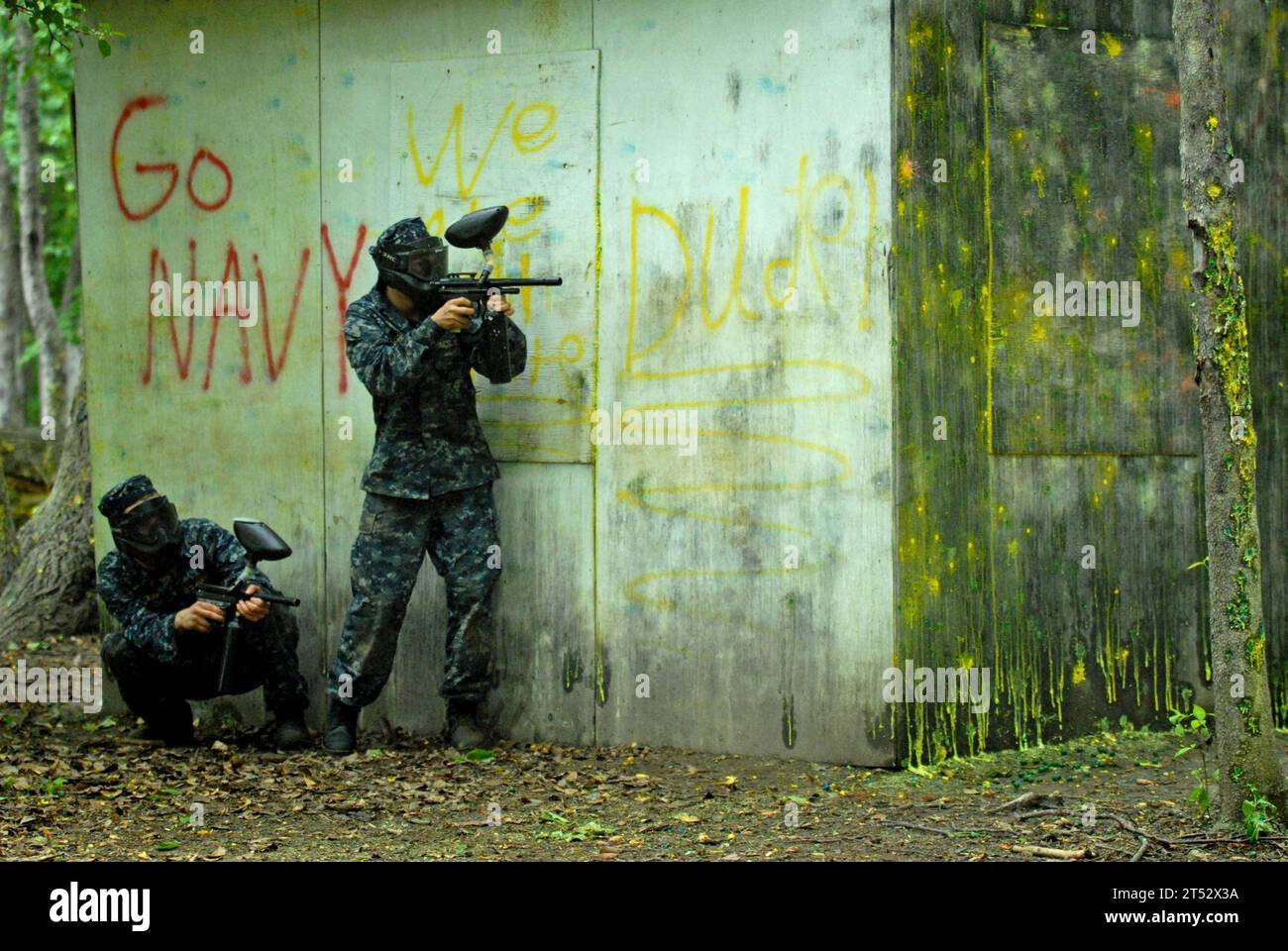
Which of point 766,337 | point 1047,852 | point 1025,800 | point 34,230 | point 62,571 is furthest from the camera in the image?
point 34,230

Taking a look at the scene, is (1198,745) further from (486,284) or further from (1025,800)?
(486,284)

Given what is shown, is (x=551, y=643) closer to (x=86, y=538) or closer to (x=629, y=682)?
(x=629, y=682)

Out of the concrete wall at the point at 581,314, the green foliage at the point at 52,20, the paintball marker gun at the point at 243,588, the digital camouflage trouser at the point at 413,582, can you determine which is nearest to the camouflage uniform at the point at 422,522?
the digital camouflage trouser at the point at 413,582

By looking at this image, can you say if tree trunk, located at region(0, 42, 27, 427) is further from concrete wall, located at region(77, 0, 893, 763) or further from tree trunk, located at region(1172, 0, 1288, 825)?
tree trunk, located at region(1172, 0, 1288, 825)

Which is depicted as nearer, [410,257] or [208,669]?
[410,257]

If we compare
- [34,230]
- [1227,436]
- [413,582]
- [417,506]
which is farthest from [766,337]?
[34,230]

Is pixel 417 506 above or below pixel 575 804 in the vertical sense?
above

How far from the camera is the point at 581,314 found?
6738mm

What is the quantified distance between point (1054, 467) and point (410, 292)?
2987 millimetres

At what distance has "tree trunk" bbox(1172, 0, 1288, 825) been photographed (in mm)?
4992

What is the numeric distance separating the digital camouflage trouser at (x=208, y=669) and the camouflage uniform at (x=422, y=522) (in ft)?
0.95

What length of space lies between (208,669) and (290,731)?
18.6 inches

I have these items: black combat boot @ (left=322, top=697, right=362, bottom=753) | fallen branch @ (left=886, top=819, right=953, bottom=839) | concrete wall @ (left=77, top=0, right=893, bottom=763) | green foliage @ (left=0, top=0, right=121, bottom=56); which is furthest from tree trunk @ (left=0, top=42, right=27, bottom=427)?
fallen branch @ (left=886, top=819, right=953, bottom=839)

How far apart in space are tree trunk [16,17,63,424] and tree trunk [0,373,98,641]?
19.6ft
